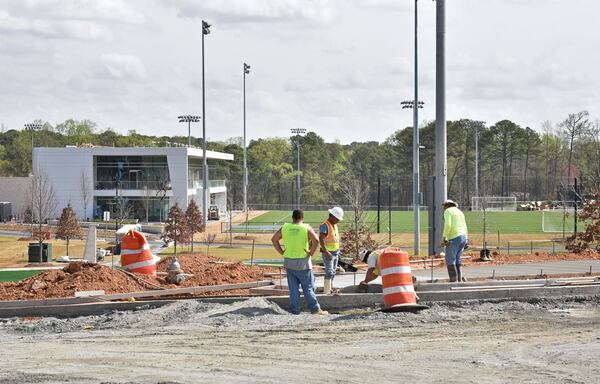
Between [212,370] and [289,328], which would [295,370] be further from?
[289,328]

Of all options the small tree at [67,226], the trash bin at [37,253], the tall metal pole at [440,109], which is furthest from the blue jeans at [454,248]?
the small tree at [67,226]

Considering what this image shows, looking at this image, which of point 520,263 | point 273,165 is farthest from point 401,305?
point 273,165

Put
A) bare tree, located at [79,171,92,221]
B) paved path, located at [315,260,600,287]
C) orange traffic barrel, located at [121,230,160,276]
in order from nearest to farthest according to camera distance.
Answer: orange traffic barrel, located at [121,230,160,276], paved path, located at [315,260,600,287], bare tree, located at [79,171,92,221]

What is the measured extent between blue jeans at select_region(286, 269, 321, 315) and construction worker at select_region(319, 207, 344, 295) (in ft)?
3.31

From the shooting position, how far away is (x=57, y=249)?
2296 inches

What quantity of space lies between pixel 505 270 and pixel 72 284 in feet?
32.3

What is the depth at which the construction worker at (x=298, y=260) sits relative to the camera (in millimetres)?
16922

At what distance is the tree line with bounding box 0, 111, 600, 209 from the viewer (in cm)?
14300

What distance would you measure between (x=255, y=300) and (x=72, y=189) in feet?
268

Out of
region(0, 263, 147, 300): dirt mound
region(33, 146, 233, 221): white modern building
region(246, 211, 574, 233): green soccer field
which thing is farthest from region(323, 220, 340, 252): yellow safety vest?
region(33, 146, 233, 221): white modern building

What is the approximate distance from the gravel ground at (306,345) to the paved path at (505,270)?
12.6ft

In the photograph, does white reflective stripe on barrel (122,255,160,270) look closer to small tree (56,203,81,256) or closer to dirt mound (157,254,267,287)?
dirt mound (157,254,267,287)

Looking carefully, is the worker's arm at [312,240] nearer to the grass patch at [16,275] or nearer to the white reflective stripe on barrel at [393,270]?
the white reflective stripe on barrel at [393,270]

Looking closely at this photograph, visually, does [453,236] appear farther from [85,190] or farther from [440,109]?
[85,190]
